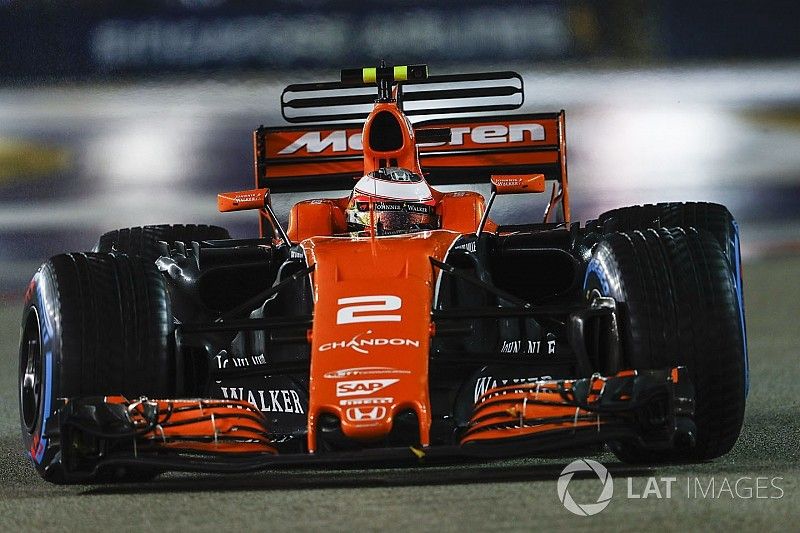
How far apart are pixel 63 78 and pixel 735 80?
6860 mm

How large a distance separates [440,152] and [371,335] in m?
4.06

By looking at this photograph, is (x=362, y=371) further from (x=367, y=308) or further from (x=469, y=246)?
(x=469, y=246)

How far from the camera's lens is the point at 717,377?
5891 millimetres

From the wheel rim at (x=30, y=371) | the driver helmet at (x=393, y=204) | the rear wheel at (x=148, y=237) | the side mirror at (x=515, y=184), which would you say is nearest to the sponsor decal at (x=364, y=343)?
the wheel rim at (x=30, y=371)

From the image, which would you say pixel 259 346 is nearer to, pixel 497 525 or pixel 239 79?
pixel 497 525

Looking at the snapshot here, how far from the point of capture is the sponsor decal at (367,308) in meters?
6.04

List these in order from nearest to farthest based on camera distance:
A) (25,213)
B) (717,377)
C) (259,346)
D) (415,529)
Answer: (415,529) < (717,377) < (259,346) < (25,213)

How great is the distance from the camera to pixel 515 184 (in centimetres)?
784

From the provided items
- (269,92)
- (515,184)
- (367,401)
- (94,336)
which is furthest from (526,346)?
(269,92)

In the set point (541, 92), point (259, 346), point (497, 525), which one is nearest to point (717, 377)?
point (497, 525)

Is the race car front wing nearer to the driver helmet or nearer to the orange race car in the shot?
the orange race car

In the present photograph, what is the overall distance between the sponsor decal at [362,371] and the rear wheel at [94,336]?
0.76m

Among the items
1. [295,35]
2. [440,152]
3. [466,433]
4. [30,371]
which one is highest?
[295,35]

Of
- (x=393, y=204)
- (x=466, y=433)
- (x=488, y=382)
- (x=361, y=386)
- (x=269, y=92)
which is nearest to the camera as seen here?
(x=361, y=386)
